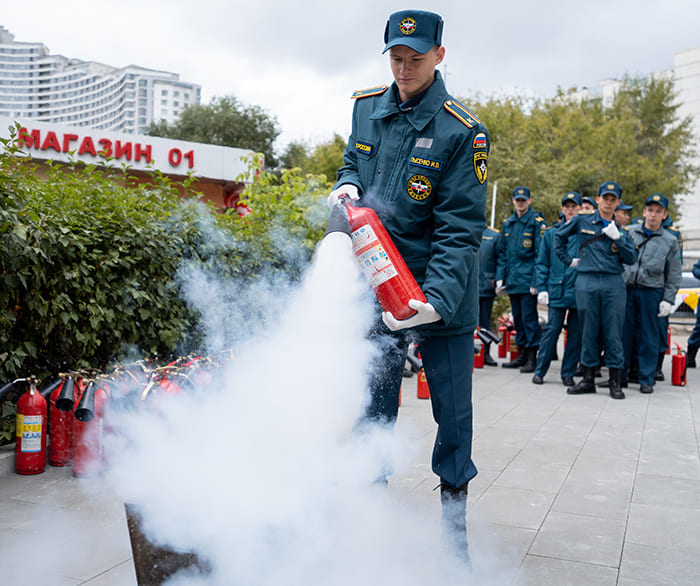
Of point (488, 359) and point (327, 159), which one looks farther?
point (327, 159)

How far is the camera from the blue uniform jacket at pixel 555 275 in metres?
8.49

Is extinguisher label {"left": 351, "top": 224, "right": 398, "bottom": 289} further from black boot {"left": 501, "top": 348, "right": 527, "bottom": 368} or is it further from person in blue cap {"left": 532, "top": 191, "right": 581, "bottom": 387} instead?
black boot {"left": 501, "top": 348, "right": 527, "bottom": 368}

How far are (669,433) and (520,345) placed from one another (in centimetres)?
398

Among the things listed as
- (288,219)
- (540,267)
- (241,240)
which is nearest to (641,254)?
(540,267)

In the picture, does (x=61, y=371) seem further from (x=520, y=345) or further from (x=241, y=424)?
(x=520, y=345)

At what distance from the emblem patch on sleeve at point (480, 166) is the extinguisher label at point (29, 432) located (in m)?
3.22

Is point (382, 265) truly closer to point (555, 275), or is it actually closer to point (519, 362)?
point (555, 275)

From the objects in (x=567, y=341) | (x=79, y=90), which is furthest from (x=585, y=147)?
(x=79, y=90)

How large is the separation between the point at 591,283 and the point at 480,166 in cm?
538

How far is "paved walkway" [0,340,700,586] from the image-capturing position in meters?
3.06

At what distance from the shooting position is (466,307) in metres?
2.93

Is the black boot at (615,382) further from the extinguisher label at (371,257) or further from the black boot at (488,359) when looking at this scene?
the extinguisher label at (371,257)

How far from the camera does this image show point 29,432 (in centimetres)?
425

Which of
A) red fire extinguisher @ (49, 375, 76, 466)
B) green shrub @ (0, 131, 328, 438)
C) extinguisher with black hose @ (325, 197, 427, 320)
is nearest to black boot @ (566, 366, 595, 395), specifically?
green shrub @ (0, 131, 328, 438)
